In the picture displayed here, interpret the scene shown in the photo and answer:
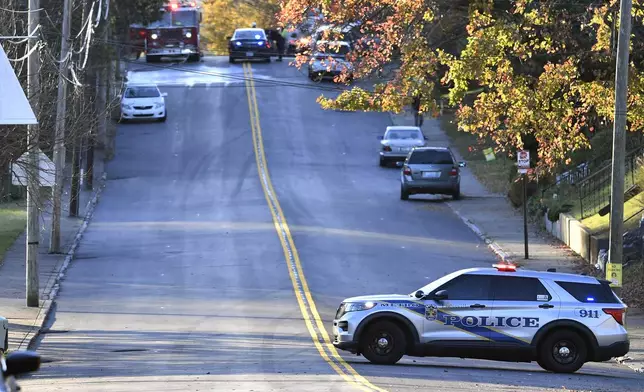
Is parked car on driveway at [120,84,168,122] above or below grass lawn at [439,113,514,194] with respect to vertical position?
above

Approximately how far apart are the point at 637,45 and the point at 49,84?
11.6 metres

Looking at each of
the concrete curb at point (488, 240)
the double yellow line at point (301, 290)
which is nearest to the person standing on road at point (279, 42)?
the double yellow line at point (301, 290)

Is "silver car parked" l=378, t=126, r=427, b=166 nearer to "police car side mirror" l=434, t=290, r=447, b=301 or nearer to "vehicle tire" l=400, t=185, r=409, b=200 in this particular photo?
"vehicle tire" l=400, t=185, r=409, b=200

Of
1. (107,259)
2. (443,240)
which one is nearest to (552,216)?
(443,240)

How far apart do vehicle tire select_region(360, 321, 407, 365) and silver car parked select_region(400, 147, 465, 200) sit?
21.2m

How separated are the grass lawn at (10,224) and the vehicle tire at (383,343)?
14.9 metres

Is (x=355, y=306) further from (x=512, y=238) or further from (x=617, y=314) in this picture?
(x=512, y=238)

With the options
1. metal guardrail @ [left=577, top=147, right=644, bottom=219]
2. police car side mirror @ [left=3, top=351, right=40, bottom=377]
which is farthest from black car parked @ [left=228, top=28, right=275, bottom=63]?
police car side mirror @ [left=3, top=351, right=40, bottom=377]

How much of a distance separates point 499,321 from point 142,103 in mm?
39043

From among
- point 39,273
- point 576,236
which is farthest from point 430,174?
point 39,273

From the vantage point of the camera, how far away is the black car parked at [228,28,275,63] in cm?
6712

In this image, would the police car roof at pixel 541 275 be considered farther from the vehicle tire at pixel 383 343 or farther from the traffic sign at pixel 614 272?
the traffic sign at pixel 614 272

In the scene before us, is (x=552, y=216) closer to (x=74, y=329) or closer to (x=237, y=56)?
(x=74, y=329)

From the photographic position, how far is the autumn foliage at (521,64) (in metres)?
24.1
